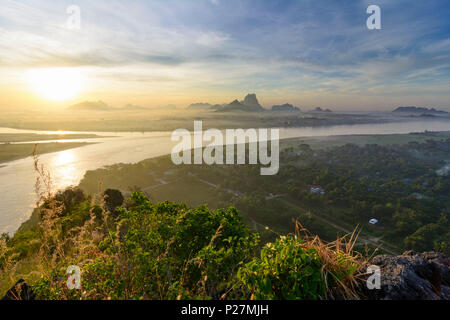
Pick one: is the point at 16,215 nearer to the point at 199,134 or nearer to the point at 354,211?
the point at 354,211

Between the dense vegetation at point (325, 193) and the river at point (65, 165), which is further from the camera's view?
the dense vegetation at point (325, 193)

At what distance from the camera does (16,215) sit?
18.5 metres

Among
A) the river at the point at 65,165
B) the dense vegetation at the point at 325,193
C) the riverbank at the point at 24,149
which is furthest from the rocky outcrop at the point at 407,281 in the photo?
the riverbank at the point at 24,149

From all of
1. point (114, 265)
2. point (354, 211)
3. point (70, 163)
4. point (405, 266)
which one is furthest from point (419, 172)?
point (70, 163)

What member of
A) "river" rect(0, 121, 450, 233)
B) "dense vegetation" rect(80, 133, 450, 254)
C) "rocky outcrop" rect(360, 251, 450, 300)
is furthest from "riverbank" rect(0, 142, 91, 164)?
"rocky outcrop" rect(360, 251, 450, 300)

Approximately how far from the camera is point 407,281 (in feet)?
8.41

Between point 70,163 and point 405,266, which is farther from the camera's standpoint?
point 70,163

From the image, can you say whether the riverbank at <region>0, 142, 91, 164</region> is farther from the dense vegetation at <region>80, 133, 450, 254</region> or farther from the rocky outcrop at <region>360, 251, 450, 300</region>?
the rocky outcrop at <region>360, 251, 450, 300</region>

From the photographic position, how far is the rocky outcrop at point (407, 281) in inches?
97.2

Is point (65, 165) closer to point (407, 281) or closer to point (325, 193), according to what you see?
point (325, 193)

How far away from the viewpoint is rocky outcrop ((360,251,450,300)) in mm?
2469

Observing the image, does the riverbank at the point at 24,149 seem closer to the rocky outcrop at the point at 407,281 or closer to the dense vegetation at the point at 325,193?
the dense vegetation at the point at 325,193

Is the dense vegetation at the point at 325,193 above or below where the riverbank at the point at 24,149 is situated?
below
